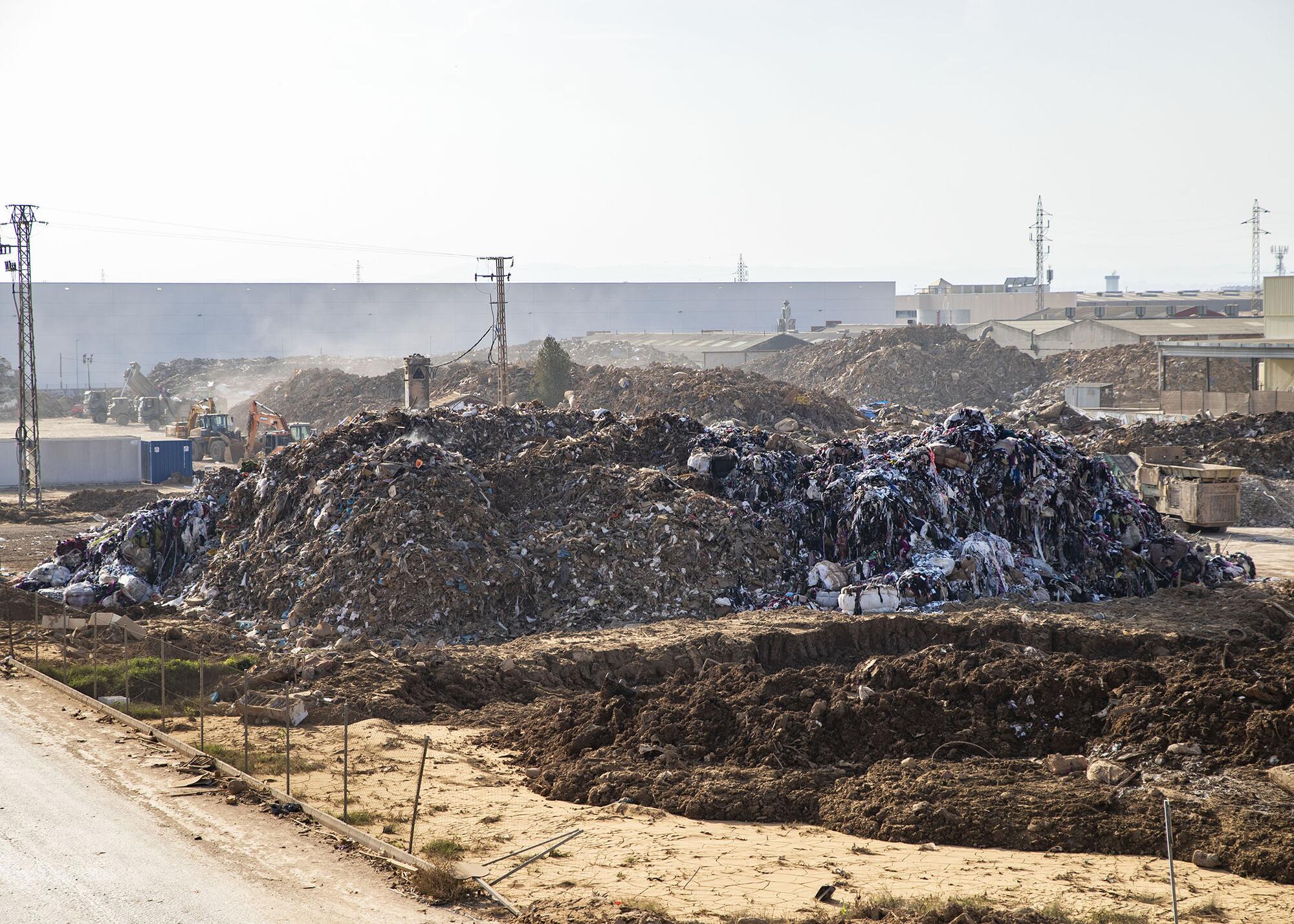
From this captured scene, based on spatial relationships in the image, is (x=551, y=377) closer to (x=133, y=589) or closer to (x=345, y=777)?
(x=133, y=589)

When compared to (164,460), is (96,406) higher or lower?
higher

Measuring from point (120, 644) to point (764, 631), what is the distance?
27.1ft

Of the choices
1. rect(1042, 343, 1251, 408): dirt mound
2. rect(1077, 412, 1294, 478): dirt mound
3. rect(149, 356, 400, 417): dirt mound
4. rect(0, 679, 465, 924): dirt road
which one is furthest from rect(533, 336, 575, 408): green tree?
rect(0, 679, 465, 924): dirt road

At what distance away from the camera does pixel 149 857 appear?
28.7 ft

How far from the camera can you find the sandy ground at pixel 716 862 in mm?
7645

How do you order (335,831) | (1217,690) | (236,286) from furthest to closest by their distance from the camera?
(236,286), (1217,690), (335,831)

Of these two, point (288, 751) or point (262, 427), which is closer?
point (288, 751)

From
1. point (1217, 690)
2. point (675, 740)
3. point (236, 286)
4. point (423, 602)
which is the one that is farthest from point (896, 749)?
point (236, 286)

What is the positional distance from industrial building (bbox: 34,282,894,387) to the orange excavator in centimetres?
4058

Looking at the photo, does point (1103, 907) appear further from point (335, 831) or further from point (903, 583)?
point (903, 583)

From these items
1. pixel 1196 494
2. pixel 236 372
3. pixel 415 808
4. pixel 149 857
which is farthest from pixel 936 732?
pixel 236 372

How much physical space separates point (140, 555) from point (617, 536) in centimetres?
783

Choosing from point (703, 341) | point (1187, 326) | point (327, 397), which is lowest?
point (327, 397)

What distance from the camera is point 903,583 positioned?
16.2m
